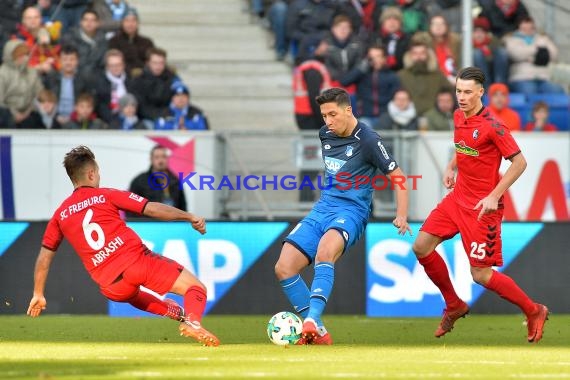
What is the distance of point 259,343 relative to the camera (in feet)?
34.9

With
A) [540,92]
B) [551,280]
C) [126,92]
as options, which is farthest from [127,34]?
[551,280]

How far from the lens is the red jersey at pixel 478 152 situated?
1062cm

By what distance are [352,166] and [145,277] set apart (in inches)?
71.5

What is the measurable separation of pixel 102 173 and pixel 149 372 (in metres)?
9.06

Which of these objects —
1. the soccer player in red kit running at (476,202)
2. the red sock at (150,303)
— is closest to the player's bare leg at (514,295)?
the soccer player in red kit running at (476,202)

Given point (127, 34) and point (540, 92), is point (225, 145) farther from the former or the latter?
point (540, 92)

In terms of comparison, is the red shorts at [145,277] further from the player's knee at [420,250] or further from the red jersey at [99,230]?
the player's knee at [420,250]

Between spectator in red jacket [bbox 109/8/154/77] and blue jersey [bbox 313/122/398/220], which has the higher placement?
spectator in red jacket [bbox 109/8/154/77]

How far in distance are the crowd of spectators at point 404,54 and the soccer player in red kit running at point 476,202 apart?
22.3ft

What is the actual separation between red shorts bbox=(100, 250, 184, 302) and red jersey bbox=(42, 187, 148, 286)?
0.15ft

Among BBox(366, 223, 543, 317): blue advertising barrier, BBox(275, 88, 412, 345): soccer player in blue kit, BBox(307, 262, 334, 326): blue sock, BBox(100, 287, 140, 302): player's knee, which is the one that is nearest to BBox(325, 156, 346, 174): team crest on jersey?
BBox(275, 88, 412, 345): soccer player in blue kit

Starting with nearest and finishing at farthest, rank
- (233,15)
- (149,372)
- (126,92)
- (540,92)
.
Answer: (149,372) → (126,92) → (540,92) → (233,15)

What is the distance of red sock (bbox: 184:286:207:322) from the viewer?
998 cm

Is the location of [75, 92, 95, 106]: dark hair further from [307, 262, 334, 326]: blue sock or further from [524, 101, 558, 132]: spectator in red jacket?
[307, 262, 334, 326]: blue sock
